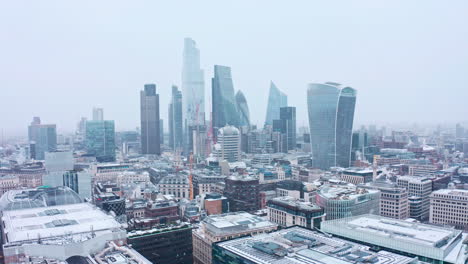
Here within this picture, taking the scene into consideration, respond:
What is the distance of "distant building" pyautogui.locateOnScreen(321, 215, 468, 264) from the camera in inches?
1252

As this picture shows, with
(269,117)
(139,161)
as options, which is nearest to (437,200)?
(139,161)

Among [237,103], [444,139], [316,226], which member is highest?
[237,103]

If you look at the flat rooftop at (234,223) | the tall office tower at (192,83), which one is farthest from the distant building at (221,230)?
the tall office tower at (192,83)

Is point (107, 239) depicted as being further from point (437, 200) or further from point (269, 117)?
point (269, 117)

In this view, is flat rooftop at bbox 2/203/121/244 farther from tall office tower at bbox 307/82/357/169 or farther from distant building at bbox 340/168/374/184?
tall office tower at bbox 307/82/357/169

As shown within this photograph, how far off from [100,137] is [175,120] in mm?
51447

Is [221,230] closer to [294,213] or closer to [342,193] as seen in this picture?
[294,213]

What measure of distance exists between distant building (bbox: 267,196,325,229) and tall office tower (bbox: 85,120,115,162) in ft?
292

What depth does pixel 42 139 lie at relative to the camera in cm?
11750

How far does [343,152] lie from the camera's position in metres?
103

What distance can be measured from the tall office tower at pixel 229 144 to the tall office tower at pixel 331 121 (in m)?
22.5

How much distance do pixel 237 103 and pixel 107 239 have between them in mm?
143492

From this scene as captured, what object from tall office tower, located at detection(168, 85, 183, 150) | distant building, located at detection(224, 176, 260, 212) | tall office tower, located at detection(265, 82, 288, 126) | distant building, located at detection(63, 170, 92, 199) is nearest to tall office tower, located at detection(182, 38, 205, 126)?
tall office tower, located at detection(168, 85, 183, 150)

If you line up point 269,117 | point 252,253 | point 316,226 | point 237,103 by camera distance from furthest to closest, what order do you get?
point 269,117 → point 237,103 → point 316,226 → point 252,253
